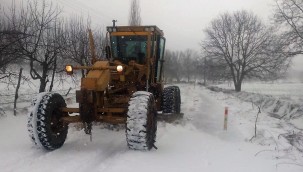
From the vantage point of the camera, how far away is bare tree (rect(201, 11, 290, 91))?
45.3 m

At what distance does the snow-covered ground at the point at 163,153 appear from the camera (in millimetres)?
6887

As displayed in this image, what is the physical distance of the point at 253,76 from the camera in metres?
46.1

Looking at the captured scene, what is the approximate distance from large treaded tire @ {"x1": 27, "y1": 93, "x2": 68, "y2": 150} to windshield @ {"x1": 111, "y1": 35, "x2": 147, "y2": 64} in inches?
111

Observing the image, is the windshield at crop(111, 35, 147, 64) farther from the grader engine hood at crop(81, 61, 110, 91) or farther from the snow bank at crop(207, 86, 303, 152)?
the snow bank at crop(207, 86, 303, 152)

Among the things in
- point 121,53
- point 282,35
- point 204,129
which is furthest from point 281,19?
Answer: point 121,53

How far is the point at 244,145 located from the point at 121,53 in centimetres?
436

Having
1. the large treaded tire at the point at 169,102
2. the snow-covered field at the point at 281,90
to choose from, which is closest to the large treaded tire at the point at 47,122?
the large treaded tire at the point at 169,102

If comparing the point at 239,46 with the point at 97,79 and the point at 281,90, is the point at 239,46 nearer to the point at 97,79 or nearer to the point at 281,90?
the point at 281,90

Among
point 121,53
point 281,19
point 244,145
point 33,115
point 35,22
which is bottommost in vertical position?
point 244,145

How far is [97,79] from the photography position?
7793mm

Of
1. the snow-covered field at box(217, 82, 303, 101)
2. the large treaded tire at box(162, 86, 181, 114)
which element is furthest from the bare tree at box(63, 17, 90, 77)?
the snow-covered field at box(217, 82, 303, 101)

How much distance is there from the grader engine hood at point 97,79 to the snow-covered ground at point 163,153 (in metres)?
1.44

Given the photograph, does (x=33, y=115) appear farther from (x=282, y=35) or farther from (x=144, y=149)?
(x=282, y=35)

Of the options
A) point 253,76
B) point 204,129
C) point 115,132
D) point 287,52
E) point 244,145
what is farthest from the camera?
point 253,76
